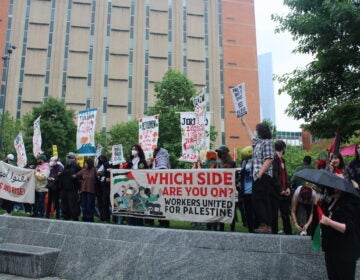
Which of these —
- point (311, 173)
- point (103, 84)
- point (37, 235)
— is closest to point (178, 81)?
point (103, 84)

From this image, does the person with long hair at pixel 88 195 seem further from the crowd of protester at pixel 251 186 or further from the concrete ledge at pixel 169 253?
the concrete ledge at pixel 169 253

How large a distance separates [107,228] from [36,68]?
2002 inches

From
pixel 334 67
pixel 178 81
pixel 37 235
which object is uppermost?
pixel 178 81

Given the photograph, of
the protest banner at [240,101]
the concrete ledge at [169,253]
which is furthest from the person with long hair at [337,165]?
the protest banner at [240,101]

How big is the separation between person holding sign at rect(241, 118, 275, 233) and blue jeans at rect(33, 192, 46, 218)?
6466mm

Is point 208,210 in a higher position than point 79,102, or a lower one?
lower

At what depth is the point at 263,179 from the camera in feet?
19.4

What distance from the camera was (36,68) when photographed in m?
52.1

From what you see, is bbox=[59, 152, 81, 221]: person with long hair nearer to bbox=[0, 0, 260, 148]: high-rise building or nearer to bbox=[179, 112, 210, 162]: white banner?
bbox=[179, 112, 210, 162]: white banner

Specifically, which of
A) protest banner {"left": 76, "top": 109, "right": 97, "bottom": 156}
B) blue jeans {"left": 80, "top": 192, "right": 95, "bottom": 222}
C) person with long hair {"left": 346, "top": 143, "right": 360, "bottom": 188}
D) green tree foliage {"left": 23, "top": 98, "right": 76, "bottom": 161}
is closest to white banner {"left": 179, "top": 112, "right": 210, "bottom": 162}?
protest banner {"left": 76, "top": 109, "right": 97, "bottom": 156}

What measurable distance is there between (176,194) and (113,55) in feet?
166

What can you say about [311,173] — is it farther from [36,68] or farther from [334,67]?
[36,68]

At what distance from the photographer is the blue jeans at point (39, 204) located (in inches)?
391

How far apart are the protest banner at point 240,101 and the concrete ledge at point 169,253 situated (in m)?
3.12
